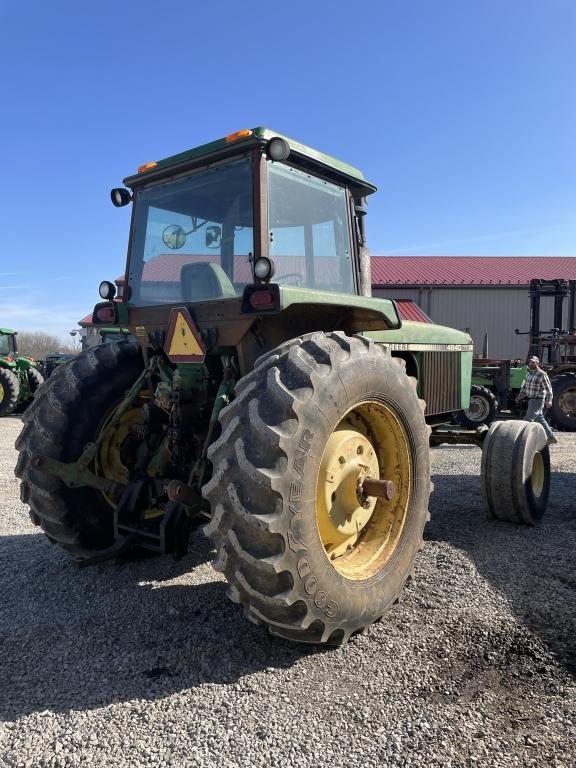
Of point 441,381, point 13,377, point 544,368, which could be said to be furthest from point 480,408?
point 13,377

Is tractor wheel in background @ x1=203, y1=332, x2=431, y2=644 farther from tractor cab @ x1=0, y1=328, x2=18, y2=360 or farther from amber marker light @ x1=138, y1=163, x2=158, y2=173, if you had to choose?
tractor cab @ x1=0, y1=328, x2=18, y2=360

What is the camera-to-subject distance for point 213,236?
3.39 m

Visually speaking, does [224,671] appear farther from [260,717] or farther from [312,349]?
[312,349]

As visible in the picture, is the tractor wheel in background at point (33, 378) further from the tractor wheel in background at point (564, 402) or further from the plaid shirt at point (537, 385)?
the tractor wheel in background at point (564, 402)

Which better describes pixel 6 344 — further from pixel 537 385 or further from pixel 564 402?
pixel 564 402

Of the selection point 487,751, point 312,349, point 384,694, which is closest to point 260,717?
point 384,694

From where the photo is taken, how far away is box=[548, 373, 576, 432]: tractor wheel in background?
12211mm

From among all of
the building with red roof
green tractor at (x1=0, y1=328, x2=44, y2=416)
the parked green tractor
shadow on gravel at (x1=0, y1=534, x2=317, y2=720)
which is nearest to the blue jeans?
the parked green tractor

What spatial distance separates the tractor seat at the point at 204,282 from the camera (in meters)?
3.21

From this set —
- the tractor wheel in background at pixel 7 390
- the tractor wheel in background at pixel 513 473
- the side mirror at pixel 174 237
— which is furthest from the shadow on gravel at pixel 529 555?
the tractor wheel in background at pixel 7 390

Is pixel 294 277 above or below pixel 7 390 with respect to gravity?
above

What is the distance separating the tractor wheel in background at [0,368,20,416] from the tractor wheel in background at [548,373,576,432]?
41.9 ft

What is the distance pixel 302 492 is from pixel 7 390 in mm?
14608

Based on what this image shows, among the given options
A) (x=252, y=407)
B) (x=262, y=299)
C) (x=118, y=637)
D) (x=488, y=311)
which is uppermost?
(x=488, y=311)
